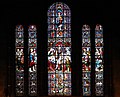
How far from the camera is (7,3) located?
675 inches

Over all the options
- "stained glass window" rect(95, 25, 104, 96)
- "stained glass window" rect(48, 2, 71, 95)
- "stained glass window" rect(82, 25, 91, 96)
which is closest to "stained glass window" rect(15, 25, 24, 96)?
"stained glass window" rect(48, 2, 71, 95)

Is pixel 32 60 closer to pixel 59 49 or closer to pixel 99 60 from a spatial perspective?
pixel 59 49

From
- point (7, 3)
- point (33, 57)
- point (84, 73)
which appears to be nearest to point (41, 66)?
point (33, 57)

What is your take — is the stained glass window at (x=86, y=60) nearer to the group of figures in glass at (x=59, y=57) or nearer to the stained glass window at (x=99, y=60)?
the group of figures in glass at (x=59, y=57)

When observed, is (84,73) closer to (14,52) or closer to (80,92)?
(80,92)

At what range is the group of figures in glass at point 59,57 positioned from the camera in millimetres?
17219

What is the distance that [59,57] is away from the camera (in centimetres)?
1753

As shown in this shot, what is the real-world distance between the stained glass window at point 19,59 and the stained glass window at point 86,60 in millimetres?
2569

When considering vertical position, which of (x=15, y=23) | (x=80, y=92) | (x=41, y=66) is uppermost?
(x=15, y=23)

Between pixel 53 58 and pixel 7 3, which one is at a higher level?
pixel 7 3

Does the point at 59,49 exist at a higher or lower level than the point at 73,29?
lower

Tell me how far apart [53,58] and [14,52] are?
1669mm

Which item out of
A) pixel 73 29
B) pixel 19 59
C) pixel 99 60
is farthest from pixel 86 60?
pixel 19 59

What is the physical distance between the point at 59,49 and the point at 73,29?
105cm
